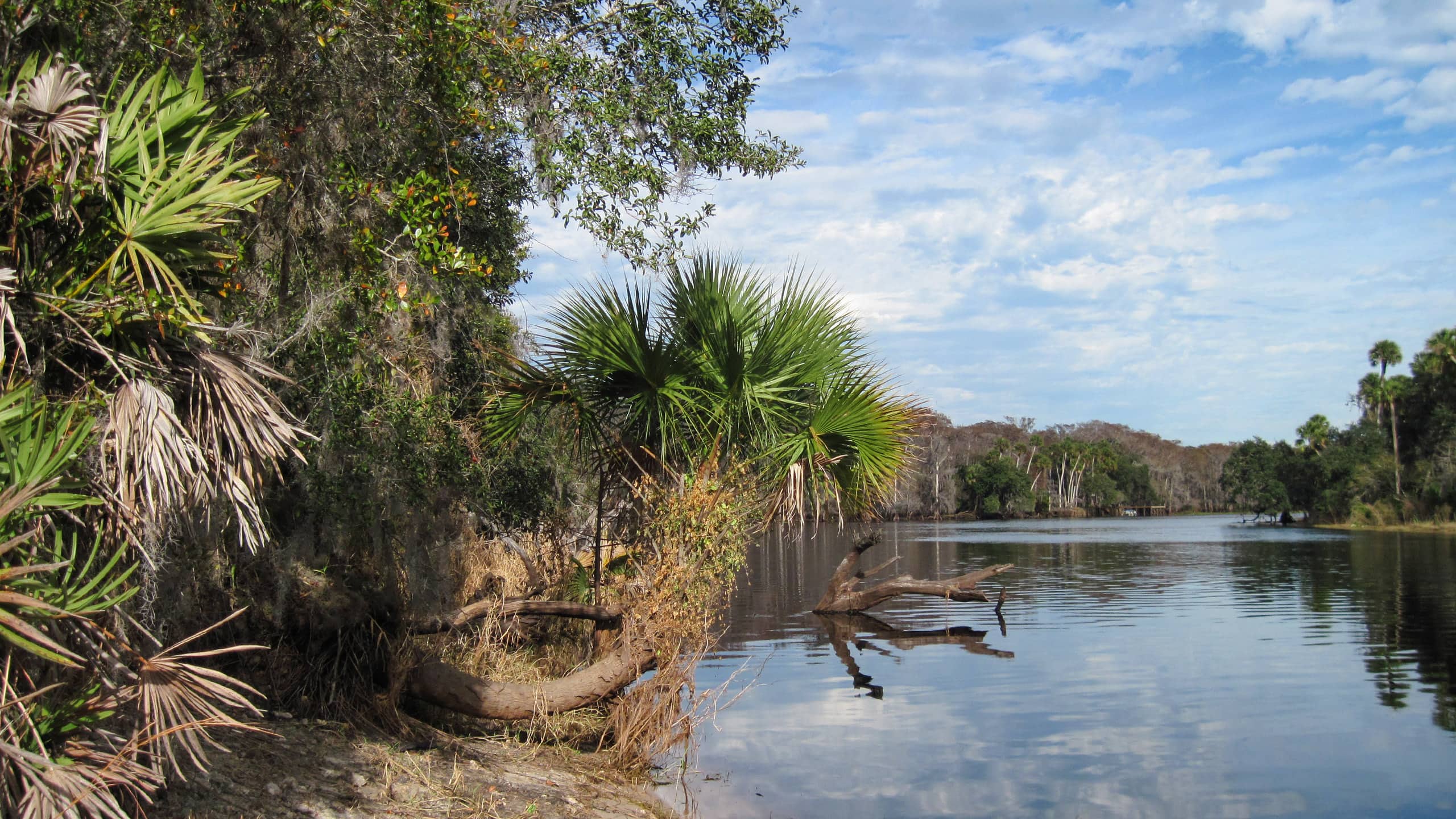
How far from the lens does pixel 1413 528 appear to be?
6494cm

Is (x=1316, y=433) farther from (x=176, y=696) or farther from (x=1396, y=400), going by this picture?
(x=176, y=696)

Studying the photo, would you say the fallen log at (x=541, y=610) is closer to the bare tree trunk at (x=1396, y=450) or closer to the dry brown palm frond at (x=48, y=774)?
the dry brown palm frond at (x=48, y=774)

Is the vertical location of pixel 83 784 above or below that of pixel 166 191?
below

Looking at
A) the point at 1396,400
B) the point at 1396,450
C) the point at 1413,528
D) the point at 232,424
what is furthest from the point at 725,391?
the point at 1396,400

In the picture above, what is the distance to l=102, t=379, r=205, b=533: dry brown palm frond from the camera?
4.64 m

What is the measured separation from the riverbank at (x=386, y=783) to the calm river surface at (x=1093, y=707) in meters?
1.17

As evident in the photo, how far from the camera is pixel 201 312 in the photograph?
16.9 feet

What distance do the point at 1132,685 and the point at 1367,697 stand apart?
9.58 ft

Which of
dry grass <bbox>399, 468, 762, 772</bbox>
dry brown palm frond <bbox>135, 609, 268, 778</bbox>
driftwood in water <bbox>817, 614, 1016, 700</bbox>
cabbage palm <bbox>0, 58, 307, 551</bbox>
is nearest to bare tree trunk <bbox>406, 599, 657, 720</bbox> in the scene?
dry grass <bbox>399, 468, 762, 772</bbox>

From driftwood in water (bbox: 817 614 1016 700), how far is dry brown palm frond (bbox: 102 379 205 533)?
1336cm

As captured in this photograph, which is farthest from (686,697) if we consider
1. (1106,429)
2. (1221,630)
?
(1106,429)

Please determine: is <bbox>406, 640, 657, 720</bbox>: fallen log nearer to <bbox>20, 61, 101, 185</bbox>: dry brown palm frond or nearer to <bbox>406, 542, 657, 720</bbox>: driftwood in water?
<bbox>406, 542, 657, 720</bbox>: driftwood in water

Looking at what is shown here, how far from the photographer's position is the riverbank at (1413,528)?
199 ft

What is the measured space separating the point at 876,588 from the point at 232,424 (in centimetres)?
1896
